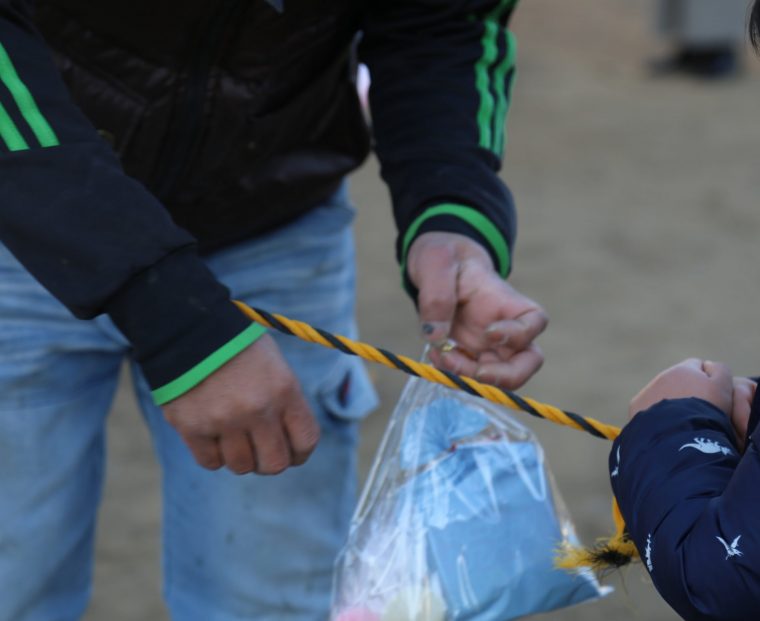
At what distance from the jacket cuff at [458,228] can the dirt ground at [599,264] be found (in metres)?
0.64

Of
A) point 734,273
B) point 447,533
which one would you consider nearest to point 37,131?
point 447,533

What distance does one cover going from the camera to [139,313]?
3.80ft

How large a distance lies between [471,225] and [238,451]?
46cm

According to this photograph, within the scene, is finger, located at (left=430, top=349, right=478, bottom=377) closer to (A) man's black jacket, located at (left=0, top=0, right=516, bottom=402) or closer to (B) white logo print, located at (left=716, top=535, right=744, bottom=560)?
(A) man's black jacket, located at (left=0, top=0, right=516, bottom=402)

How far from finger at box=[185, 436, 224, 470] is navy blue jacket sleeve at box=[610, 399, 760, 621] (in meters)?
0.40

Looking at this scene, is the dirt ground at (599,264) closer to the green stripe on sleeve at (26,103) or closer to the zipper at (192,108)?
the zipper at (192,108)

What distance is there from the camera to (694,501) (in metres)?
1.09

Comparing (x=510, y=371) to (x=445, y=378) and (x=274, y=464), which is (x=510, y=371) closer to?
(x=445, y=378)

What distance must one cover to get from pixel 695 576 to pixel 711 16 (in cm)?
597

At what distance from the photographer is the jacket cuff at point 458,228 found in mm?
1504

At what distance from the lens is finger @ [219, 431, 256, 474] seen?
1.20m

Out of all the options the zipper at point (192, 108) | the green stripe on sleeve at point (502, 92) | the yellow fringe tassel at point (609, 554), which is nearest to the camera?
the yellow fringe tassel at point (609, 554)

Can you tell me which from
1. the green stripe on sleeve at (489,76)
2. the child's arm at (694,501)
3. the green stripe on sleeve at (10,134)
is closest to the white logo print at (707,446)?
the child's arm at (694,501)

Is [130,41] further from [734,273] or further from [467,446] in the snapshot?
[734,273]
